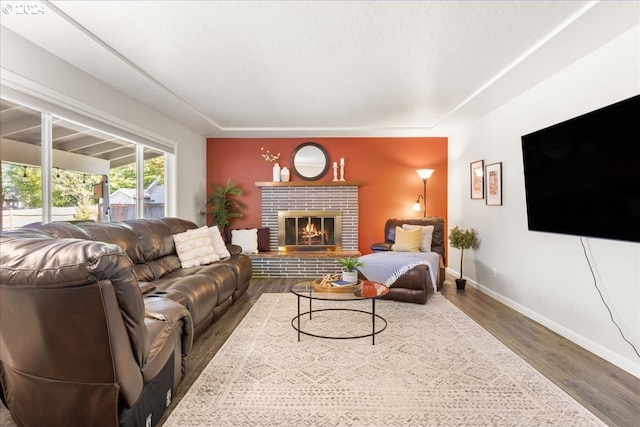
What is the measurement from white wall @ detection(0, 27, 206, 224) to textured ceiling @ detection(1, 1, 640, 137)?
119 millimetres

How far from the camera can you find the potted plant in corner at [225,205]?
6.29m

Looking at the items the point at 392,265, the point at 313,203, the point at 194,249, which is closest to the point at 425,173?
the point at 313,203

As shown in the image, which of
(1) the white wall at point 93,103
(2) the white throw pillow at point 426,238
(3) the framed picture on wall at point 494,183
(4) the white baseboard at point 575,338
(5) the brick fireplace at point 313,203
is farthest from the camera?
(5) the brick fireplace at point 313,203

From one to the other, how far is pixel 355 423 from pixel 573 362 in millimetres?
1888

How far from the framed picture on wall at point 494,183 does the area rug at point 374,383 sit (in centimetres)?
181

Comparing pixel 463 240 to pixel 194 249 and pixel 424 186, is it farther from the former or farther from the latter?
pixel 194 249

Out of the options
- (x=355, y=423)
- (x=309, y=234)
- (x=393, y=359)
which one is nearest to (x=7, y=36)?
(x=355, y=423)

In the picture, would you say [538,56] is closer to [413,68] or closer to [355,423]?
[413,68]

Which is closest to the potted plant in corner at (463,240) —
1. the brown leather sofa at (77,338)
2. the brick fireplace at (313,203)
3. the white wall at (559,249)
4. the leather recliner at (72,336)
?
the white wall at (559,249)

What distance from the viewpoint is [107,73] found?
136 inches

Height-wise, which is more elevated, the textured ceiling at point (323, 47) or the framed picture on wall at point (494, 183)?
the textured ceiling at point (323, 47)

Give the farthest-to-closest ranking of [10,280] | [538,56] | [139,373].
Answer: [538,56] < [139,373] < [10,280]

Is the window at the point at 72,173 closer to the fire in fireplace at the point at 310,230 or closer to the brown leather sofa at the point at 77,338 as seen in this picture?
the brown leather sofa at the point at 77,338

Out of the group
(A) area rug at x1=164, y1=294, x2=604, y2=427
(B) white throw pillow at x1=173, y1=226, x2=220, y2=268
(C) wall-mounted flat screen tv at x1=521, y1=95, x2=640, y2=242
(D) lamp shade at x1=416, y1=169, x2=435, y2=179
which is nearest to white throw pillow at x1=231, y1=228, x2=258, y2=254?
(B) white throw pillow at x1=173, y1=226, x2=220, y2=268
